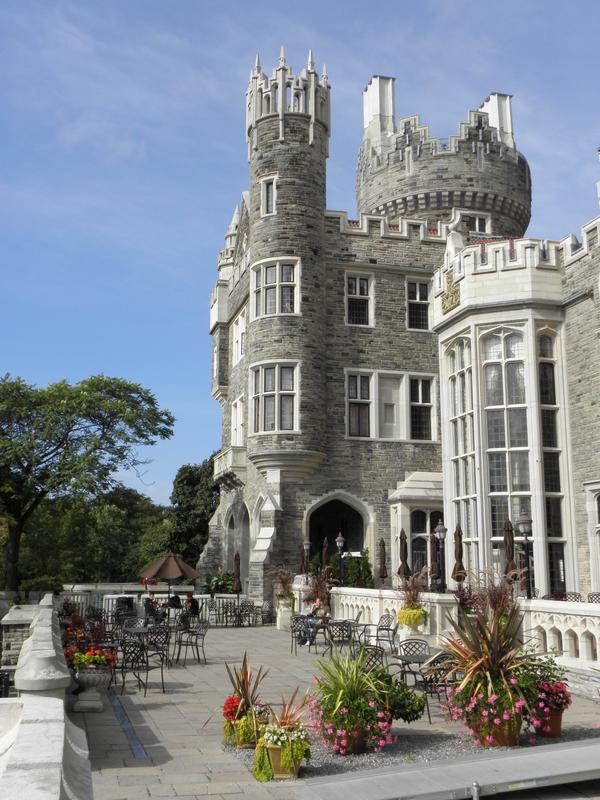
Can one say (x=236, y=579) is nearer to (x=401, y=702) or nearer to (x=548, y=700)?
(x=401, y=702)

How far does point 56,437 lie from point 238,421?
6.75 metres

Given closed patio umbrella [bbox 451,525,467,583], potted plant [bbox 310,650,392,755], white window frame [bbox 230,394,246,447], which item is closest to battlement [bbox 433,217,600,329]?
closed patio umbrella [bbox 451,525,467,583]

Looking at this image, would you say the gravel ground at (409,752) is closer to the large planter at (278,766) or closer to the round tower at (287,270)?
the large planter at (278,766)

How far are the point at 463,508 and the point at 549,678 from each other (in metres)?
13.8

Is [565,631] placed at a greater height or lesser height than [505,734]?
greater

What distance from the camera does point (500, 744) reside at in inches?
337

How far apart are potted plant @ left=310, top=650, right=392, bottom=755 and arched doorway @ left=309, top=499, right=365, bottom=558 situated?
19.4 meters

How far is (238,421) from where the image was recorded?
32.6m

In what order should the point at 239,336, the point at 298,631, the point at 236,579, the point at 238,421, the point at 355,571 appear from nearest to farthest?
the point at 298,631 → the point at 355,571 → the point at 236,579 → the point at 238,421 → the point at 239,336

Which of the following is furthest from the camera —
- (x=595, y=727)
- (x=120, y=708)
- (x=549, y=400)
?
(x=549, y=400)

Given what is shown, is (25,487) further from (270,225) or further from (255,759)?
(255,759)

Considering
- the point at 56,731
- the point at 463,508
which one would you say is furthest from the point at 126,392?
the point at 56,731

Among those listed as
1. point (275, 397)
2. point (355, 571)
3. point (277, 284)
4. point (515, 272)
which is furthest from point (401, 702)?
point (277, 284)


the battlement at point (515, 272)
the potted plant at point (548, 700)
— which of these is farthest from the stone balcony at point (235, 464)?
the potted plant at point (548, 700)
